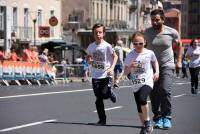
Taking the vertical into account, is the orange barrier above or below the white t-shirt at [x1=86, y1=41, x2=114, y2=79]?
below

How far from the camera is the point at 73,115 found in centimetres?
1501

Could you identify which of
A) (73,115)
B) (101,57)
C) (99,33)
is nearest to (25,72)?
(73,115)

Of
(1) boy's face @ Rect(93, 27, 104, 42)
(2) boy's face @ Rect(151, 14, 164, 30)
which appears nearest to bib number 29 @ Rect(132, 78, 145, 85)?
(2) boy's face @ Rect(151, 14, 164, 30)

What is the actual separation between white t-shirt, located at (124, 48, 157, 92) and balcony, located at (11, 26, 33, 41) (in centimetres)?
4252

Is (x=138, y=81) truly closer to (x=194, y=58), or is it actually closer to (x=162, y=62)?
(x=162, y=62)

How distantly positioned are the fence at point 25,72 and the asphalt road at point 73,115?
8703 mm

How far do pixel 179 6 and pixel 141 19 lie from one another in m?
74.1

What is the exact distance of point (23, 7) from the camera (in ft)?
186

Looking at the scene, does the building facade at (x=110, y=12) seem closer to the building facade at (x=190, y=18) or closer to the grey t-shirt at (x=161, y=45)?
the grey t-shirt at (x=161, y=45)

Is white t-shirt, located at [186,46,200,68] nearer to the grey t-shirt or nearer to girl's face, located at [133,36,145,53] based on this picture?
the grey t-shirt

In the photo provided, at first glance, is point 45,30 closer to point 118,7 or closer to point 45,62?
point 45,62

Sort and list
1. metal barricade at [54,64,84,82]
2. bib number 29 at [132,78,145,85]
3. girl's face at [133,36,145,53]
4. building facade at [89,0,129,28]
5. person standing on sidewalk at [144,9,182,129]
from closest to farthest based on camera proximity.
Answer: bib number 29 at [132,78,145,85] < girl's face at [133,36,145,53] < person standing on sidewalk at [144,9,182,129] < metal barricade at [54,64,84,82] < building facade at [89,0,129,28]

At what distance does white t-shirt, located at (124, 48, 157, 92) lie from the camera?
1199 centimetres

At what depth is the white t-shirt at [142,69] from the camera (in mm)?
11992
